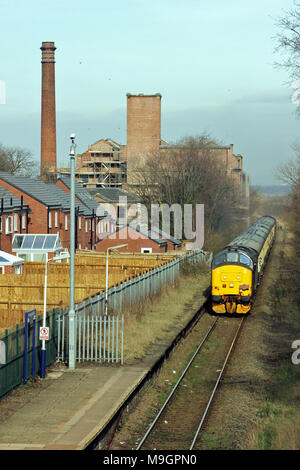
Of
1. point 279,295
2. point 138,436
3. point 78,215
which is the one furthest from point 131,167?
point 138,436

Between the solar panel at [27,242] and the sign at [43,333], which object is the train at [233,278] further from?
the solar panel at [27,242]

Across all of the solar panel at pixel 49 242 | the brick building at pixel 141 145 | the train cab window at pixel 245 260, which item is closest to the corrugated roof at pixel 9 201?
the solar panel at pixel 49 242

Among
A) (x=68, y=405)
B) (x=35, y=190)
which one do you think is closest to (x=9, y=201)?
(x=35, y=190)

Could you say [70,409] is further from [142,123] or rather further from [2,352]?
[142,123]

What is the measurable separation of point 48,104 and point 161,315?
48.5m

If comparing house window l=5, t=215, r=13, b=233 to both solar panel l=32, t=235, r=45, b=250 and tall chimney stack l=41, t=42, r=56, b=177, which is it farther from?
tall chimney stack l=41, t=42, r=56, b=177

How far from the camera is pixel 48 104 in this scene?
70938 mm

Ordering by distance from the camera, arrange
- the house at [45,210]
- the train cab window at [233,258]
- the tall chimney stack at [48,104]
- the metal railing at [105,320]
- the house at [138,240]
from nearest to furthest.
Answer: the metal railing at [105,320], the train cab window at [233,258], the house at [45,210], the house at [138,240], the tall chimney stack at [48,104]

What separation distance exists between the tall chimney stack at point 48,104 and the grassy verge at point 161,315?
35.0m

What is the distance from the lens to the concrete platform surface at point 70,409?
37.6 ft

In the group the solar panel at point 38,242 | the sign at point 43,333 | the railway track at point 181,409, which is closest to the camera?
the railway track at point 181,409

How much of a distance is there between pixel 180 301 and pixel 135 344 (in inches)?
462

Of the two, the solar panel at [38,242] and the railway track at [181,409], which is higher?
the solar panel at [38,242]
